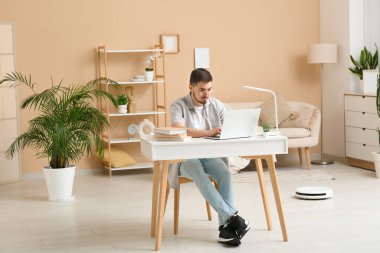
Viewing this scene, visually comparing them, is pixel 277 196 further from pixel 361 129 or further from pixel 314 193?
pixel 361 129

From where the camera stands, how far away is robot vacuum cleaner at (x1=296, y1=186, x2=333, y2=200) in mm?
6297

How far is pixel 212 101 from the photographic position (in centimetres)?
528

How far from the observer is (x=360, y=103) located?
799 cm

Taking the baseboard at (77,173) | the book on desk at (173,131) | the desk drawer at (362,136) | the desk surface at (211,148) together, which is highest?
the book on desk at (173,131)

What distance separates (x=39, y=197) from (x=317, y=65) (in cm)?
388

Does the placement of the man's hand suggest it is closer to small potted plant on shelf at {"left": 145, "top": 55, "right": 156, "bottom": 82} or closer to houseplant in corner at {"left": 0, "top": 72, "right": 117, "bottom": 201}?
houseplant in corner at {"left": 0, "top": 72, "right": 117, "bottom": 201}

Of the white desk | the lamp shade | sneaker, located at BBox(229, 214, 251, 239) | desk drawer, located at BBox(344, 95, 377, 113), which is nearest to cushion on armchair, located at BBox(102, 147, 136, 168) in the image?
the lamp shade

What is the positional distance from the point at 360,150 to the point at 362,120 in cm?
33

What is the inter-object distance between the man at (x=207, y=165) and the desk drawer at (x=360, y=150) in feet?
10.1

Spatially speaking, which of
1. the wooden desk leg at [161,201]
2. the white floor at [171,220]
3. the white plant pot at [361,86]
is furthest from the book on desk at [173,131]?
the white plant pot at [361,86]

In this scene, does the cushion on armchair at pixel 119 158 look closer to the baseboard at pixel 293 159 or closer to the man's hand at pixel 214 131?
the baseboard at pixel 293 159

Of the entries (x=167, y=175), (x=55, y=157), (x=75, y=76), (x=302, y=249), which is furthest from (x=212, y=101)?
(x=75, y=76)

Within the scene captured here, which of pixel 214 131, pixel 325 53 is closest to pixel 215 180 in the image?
pixel 214 131

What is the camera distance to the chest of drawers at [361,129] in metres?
7.78
